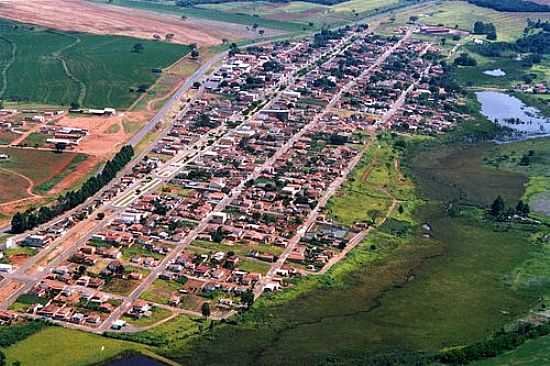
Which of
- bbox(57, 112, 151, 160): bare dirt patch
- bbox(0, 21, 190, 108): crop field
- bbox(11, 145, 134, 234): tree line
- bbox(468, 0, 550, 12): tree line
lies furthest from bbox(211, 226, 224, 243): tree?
bbox(468, 0, 550, 12): tree line

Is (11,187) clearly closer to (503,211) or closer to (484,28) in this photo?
(503,211)

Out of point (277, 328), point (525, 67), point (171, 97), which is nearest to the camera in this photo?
point (277, 328)

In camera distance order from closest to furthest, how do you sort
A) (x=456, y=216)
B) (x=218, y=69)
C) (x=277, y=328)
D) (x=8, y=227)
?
(x=277, y=328) < (x=8, y=227) < (x=456, y=216) < (x=218, y=69)

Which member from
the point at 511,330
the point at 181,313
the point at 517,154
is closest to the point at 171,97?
the point at 517,154

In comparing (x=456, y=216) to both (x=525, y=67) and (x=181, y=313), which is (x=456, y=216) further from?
(x=525, y=67)

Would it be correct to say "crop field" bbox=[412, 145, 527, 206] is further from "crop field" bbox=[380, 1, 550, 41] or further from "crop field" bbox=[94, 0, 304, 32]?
"crop field" bbox=[94, 0, 304, 32]

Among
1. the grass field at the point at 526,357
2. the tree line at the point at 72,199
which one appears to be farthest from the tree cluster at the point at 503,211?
the tree line at the point at 72,199

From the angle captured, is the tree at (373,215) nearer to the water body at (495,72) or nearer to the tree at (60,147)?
the tree at (60,147)
